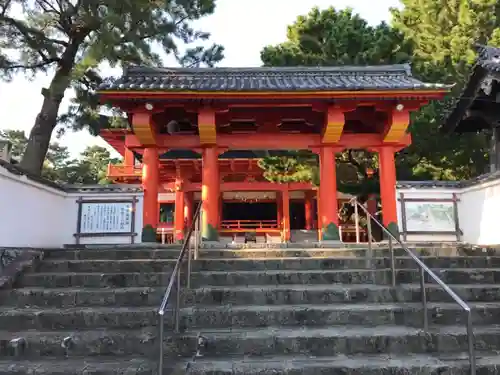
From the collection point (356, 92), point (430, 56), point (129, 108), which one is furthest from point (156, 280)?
point (430, 56)

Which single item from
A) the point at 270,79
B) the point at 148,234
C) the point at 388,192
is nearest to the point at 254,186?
the point at 270,79

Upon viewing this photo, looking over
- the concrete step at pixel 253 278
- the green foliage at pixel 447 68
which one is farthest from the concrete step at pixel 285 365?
the green foliage at pixel 447 68

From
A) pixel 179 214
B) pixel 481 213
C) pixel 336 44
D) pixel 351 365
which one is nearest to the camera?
pixel 351 365

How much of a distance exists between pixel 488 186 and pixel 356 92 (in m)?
3.11

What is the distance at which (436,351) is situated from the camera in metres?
4.15

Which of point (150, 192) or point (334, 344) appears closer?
point (334, 344)

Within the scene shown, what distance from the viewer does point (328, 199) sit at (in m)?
8.97

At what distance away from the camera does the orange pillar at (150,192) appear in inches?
344

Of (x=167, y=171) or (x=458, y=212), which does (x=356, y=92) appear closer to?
(x=458, y=212)

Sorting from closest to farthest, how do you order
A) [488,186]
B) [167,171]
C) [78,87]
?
[488,186] → [78,87] → [167,171]

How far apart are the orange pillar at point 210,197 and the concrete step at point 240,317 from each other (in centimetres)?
402

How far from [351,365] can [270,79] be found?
773 cm

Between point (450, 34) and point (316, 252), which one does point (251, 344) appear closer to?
point (316, 252)

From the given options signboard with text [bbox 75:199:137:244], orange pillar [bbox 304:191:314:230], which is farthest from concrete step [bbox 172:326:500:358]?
orange pillar [bbox 304:191:314:230]
